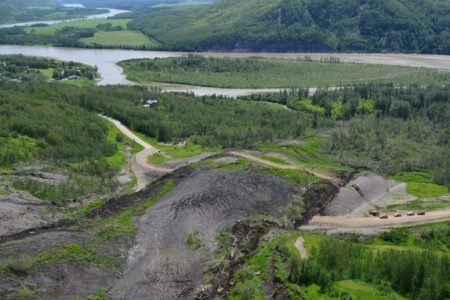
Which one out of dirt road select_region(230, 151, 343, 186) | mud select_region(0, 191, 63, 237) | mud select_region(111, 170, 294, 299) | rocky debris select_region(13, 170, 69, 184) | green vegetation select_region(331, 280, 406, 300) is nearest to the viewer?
green vegetation select_region(331, 280, 406, 300)

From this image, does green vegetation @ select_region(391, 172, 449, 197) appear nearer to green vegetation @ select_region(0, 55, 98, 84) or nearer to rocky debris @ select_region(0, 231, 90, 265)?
rocky debris @ select_region(0, 231, 90, 265)

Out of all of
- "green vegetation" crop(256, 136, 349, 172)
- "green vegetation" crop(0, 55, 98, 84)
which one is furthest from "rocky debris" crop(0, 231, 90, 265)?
"green vegetation" crop(0, 55, 98, 84)

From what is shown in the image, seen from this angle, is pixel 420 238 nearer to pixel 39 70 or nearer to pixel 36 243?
pixel 36 243

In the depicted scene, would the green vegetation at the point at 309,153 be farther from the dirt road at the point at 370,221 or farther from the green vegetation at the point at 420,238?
the green vegetation at the point at 420,238

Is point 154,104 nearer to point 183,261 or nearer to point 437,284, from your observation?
point 183,261

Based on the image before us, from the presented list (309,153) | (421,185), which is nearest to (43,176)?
(309,153)

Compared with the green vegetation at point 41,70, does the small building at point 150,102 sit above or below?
below

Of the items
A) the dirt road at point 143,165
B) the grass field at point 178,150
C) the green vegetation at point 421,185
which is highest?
the grass field at point 178,150

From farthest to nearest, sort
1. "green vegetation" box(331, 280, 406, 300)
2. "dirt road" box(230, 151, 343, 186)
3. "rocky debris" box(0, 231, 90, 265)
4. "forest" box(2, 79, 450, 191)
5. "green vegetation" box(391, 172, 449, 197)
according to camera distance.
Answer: "forest" box(2, 79, 450, 191)
"dirt road" box(230, 151, 343, 186)
"green vegetation" box(391, 172, 449, 197)
"rocky debris" box(0, 231, 90, 265)
"green vegetation" box(331, 280, 406, 300)

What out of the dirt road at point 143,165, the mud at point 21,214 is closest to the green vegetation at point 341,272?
the mud at point 21,214
